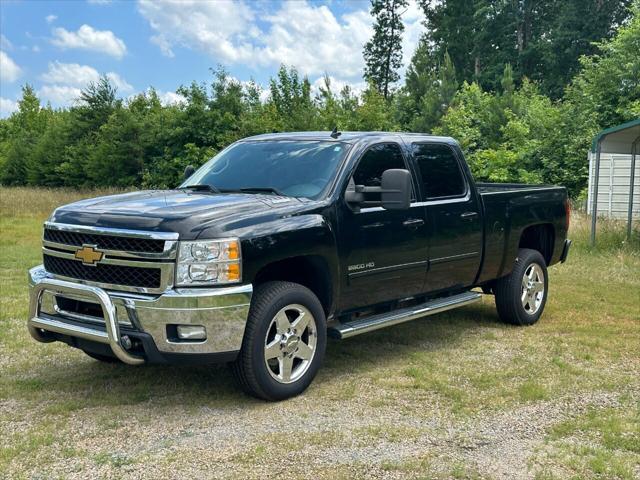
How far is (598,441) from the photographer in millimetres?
4484

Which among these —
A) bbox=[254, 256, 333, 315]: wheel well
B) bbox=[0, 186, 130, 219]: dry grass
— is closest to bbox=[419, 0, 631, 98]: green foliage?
bbox=[0, 186, 130, 219]: dry grass

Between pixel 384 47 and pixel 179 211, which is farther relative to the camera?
pixel 384 47

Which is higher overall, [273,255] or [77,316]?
[273,255]

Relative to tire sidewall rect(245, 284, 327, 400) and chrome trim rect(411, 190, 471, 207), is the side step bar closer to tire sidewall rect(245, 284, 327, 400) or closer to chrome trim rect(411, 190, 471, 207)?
tire sidewall rect(245, 284, 327, 400)

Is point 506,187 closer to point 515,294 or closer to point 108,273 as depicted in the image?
point 515,294

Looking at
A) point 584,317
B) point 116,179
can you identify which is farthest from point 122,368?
point 116,179

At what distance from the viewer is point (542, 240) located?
844cm

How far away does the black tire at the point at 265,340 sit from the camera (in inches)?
193

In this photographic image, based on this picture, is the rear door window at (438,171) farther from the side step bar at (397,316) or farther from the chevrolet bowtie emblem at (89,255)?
the chevrolet bowtie emblem at (89,255)

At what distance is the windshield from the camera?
5.79 meters

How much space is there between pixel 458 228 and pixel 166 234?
3.19 m

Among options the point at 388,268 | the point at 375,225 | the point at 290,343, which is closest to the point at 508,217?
the point at 388,268

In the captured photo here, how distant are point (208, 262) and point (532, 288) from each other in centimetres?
465

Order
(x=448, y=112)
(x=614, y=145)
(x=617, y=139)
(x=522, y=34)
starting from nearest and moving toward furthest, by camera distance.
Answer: (x=617, y=139) → (x=614, y=145) → (x=448, y=112) → (x=522, y=34)
